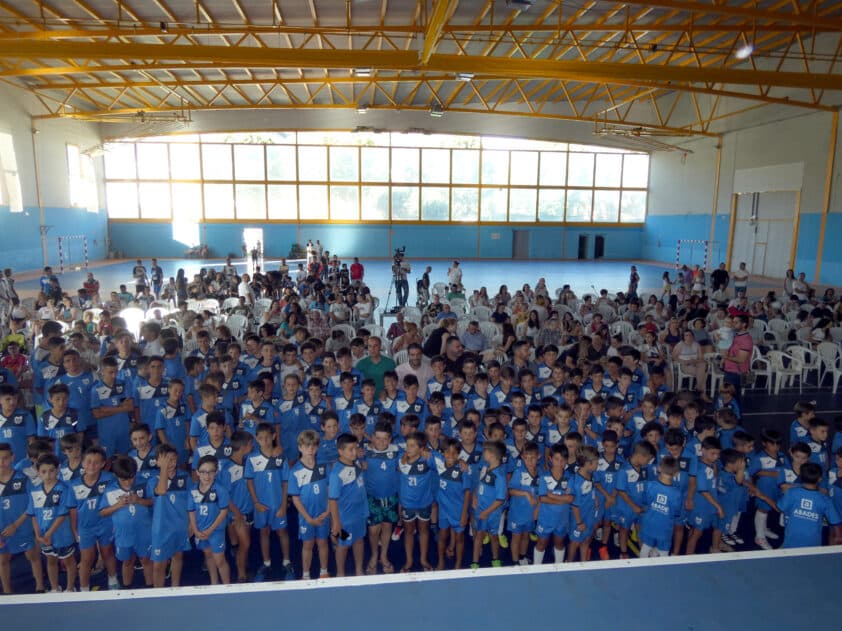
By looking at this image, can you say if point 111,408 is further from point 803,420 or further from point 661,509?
point 803,420

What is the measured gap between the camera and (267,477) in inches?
187

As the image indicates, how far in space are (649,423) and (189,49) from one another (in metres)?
11.2

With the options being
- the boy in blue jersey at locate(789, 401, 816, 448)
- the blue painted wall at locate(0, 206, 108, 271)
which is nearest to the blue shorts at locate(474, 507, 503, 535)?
the boy in blue jersey at locate(789, 401, 816, 448)

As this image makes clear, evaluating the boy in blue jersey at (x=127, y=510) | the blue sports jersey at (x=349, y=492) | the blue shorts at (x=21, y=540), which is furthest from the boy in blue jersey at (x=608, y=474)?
the blue shorts at (x=21, y=540)

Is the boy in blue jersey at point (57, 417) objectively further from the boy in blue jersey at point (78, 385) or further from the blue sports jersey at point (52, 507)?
the blue sports jersey at point (52, 507)

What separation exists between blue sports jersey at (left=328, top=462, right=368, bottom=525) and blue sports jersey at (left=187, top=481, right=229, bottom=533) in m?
0.84

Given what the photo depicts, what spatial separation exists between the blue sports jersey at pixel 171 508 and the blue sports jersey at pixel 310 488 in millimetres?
823

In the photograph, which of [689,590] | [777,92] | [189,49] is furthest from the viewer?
[777,92]

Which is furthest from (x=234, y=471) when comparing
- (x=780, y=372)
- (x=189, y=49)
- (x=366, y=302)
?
(x=189, y=49)

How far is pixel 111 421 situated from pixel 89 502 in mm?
1767

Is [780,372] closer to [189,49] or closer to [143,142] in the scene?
[189,49]

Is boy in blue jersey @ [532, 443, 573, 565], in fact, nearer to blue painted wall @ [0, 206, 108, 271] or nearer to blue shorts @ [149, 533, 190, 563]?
blue shorts @ [149, 533, 190, 563]

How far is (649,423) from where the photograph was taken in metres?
5.40

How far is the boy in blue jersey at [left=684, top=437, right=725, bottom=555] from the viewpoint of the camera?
16.0ft
